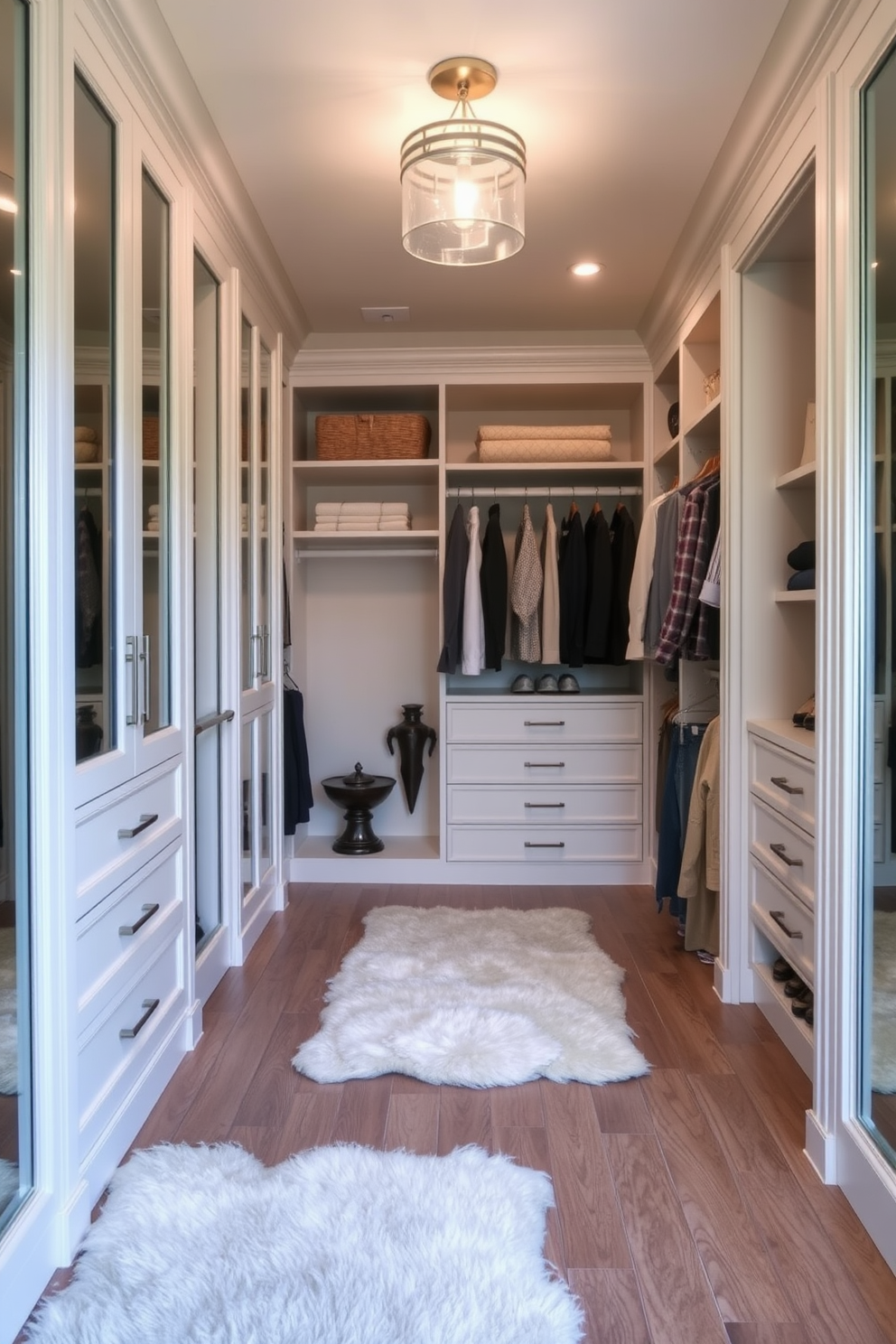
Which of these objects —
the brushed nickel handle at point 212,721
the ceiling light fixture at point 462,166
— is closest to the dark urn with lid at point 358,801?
the brushed nickel handle at point 212,721

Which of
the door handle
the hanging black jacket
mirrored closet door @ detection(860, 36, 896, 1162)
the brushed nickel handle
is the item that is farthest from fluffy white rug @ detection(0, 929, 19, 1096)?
the hanging black jacket

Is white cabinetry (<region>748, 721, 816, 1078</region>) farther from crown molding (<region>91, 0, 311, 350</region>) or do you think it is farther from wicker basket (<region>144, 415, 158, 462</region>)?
crown molding (<region>91, 0, 311, 350</region>)

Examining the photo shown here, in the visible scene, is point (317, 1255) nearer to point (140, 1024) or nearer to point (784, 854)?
point (140, 1024)

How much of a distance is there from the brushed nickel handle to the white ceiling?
163 centimetres

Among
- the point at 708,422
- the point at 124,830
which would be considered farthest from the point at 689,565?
the point at 124,830

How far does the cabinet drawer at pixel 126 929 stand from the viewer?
70.6 inches

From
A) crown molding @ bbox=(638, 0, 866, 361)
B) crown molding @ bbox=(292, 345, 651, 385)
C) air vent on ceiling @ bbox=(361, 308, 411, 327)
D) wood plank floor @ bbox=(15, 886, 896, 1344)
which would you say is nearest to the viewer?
wood plank floor @ bbox=(15, 886, 896, 1344)

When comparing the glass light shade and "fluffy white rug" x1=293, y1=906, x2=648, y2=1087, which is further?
"fluffy white rug" x1=293, y1=906, x2=648, y2=1087

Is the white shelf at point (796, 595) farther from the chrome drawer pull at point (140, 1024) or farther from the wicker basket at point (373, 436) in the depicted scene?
the wicker basket at point (373, 436)

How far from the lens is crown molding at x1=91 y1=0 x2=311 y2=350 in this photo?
192cm

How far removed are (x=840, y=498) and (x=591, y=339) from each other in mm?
2553

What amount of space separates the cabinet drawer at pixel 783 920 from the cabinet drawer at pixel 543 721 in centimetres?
148

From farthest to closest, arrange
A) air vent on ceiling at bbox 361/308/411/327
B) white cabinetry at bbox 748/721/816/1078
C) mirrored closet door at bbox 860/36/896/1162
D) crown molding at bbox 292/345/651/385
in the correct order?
crown molding at bbox 292/345/651/385, air vent on ceiling at bbox 361/308/411/327, white cabinetry at bbox 748/721/816/1078, mirrored closet door at bbox 860/36/896/1162

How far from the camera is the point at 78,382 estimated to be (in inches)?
68.9
